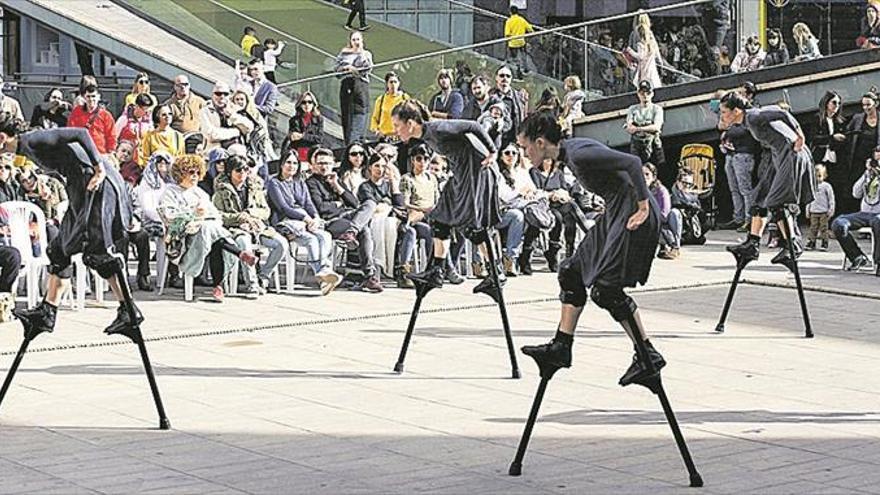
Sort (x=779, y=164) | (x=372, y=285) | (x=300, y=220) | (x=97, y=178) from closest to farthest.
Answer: (x=97, y=178)
(x=779, y=164)
(x=372, y=285)
(x=300, y=220)

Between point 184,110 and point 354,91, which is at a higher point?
point 354,91

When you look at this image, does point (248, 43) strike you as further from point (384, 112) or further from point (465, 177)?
point (465, 177)

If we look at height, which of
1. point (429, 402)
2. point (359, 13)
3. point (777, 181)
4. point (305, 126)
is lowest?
point (429, 402)

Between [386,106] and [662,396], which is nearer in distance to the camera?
[662,396]

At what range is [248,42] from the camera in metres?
26.1

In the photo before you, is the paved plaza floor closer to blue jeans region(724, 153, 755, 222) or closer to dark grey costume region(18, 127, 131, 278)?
dark grey costume region(18, 127, 131, 278)

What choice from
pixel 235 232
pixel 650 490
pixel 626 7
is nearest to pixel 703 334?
pixel 235 232

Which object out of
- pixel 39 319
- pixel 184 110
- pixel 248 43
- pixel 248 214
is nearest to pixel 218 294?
pixel 248 214

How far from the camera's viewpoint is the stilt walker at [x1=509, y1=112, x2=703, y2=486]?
9.17 m

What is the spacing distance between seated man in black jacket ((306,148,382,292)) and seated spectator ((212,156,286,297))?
733mm

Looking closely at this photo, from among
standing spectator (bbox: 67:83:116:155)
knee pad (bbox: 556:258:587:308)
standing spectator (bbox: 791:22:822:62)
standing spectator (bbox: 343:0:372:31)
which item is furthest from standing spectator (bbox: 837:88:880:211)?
knee pad (bbox: 556:258:587:308)

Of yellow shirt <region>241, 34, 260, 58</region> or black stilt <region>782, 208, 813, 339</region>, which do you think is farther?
yellow shirt <region>241, 34, 260, 58</region>

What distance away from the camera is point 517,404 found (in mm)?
11516

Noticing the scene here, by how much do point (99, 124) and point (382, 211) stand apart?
383 centimetres
